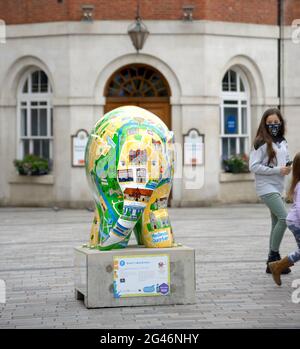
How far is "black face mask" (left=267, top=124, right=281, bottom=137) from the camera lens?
1083 centimetres

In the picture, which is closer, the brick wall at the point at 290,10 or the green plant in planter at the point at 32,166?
the green plant in planter at the point at 32,166

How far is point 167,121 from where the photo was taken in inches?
872

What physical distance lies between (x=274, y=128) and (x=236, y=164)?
11.6 meters

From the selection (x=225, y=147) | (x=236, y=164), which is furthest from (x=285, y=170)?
(x=225, y=147)

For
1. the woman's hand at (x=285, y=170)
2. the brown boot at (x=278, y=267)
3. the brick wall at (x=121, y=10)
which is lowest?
the brown boot at (x=278, y=267)

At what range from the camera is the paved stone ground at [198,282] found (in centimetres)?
823

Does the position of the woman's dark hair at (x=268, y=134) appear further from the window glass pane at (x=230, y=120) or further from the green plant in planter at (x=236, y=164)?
the window glass pane at (x=230, y=120)

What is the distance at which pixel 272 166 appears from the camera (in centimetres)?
1087

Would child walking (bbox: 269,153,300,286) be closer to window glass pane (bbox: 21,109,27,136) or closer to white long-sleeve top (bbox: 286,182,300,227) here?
white long-sleeve top (bbox: 286,182,300,227)

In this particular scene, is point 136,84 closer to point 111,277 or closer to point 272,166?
point 272,166

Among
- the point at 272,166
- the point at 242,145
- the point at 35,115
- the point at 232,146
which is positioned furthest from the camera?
the point at 242,145

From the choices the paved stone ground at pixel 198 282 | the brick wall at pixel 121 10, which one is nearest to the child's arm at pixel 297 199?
the paved stone ground at pixel 198 282

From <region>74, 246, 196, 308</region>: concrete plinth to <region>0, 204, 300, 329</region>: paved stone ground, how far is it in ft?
0.33

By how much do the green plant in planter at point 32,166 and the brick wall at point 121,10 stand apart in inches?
130
